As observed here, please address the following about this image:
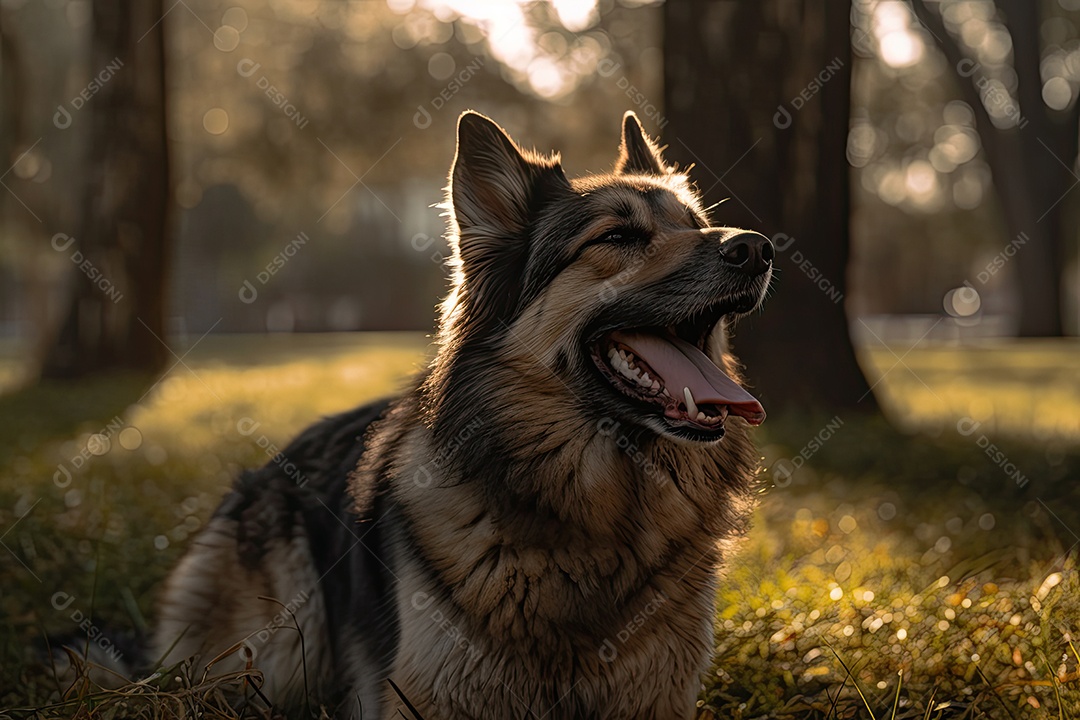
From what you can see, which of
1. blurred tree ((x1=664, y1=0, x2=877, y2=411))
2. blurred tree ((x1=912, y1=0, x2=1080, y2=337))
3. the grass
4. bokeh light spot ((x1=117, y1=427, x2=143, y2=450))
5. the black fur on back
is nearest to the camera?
the grass

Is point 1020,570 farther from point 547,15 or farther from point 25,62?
point 25,62

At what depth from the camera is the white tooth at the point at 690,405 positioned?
11.0 feet

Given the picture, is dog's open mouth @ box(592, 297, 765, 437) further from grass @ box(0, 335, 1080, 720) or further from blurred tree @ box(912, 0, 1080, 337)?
blurred tree @ box(912, 0, 1080, 337)

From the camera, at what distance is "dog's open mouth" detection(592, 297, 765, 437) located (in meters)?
3.37

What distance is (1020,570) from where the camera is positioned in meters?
4.95

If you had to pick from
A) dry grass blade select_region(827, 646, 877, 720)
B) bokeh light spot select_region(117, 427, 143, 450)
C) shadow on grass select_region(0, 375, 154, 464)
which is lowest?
shadow on grass select_region(0, 375, 154, 464)

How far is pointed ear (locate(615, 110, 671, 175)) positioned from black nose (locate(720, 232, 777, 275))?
1.22m

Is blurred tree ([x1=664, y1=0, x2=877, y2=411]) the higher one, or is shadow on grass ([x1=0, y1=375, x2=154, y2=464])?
blurred tree ([x1=664, y1=0, x2=877, y2=411])

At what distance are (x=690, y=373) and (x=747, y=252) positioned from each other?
51 centimetres

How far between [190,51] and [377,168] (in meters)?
5.78

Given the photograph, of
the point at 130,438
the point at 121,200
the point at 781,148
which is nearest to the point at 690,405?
the point at 781,148

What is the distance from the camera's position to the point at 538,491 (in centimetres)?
346

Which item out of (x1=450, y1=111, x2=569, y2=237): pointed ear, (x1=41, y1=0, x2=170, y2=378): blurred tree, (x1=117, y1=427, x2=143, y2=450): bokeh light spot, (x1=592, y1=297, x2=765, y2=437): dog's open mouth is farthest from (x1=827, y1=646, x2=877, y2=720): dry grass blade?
(x1=41, y1=0, x2=170, y2=378): blurred tree

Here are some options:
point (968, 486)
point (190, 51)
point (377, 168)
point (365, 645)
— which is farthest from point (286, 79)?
point (365, 645)
